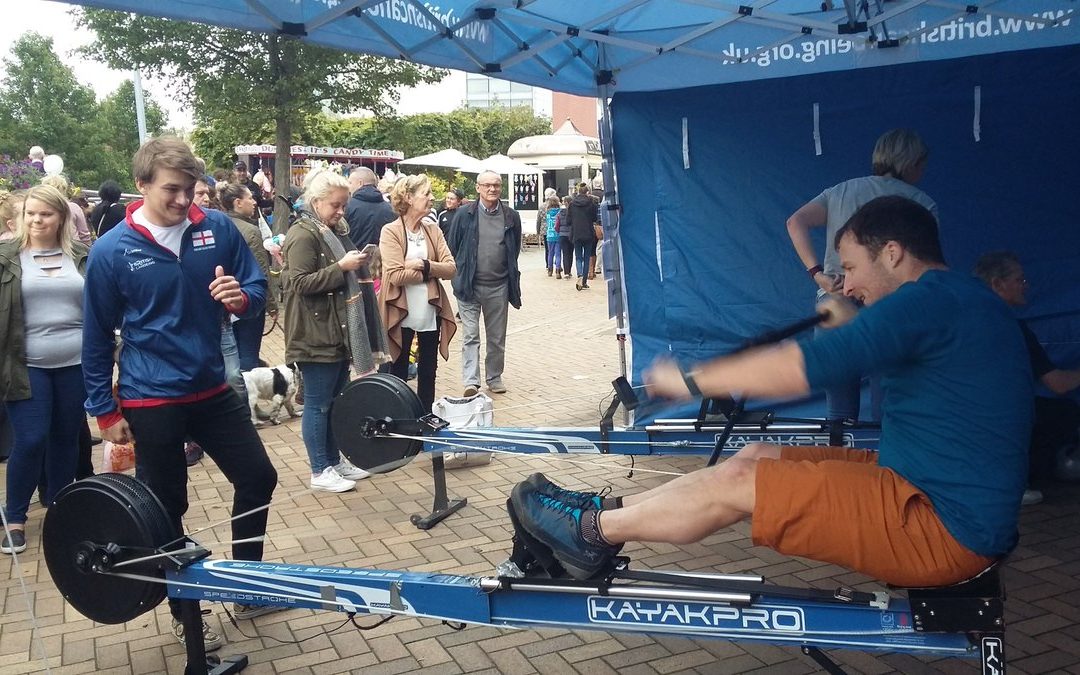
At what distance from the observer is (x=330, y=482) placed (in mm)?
5727

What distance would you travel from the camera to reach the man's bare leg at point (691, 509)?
273 centimetres

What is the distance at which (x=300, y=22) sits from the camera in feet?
14.5

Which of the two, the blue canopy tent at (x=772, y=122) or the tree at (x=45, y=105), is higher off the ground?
the tree at (x=45, y=105)

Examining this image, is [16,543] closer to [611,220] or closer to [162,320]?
[162,320]

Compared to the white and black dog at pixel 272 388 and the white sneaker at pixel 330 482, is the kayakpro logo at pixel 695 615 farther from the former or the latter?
the white and black dog at pixel 272 388

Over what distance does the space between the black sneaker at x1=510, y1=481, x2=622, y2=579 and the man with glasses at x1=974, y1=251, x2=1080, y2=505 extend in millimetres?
3369

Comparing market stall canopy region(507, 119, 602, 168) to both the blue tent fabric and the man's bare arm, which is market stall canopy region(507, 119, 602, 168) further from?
the man's bare arm

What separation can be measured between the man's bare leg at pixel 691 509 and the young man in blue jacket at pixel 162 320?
173 cm

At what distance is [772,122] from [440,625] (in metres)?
4.42

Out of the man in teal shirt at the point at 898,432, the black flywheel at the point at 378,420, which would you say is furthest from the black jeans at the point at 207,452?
the man in teal shirt at the point at 898,432

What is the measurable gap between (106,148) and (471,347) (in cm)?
5122

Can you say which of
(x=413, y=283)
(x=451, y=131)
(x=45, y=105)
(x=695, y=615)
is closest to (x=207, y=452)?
(x=695, y=615)

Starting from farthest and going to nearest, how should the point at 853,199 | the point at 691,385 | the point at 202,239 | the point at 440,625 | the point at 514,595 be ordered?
the point at 853,199, the point at 440,625, the point at 202,239, the point at 514,595, the point at 691,385

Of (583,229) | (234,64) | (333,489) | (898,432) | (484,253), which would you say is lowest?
(333,489)
